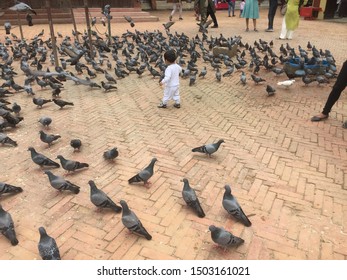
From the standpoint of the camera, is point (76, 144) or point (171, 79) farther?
point (171, 79)

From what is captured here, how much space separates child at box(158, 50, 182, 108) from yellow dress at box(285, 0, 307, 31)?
7.54 m

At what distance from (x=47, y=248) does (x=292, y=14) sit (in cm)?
1210

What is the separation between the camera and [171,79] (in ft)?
20.8

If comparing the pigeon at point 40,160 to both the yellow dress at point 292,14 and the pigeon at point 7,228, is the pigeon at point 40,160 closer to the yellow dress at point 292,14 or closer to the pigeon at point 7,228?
the pigeon at point 7,228

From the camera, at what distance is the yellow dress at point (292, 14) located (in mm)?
11336

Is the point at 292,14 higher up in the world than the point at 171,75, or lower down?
higher up

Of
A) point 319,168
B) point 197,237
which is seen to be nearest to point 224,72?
point 319,168

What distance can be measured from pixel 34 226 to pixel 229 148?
309 cm

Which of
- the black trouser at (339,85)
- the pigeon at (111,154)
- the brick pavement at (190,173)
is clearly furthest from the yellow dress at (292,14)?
the pigeon at (111,154)

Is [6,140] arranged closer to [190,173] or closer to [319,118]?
[190,173]

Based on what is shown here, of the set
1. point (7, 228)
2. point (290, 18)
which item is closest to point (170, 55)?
point (7, 228)

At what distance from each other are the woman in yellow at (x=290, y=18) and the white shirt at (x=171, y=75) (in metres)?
7.64

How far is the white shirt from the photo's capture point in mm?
6168

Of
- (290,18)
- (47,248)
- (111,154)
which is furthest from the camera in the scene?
(290,18)
